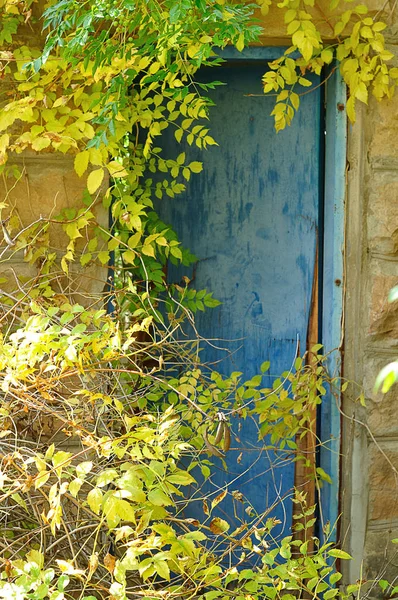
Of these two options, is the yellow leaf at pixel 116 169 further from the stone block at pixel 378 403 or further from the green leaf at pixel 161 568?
the green leaf at pixel 161 568

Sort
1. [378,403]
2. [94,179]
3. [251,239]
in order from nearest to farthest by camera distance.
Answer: [94,179] → [378,403] → [251,239]

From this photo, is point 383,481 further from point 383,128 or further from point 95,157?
point 95,157

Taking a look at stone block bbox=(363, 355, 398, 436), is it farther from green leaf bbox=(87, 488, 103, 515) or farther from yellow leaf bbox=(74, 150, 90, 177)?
green leaf bbox=(87, 488, 103, 515)

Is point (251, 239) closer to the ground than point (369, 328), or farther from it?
farther from it

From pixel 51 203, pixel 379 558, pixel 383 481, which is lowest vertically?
pixel 379 558

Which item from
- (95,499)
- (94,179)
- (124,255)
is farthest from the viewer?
(124,255)

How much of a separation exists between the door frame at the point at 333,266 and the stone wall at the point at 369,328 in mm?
27

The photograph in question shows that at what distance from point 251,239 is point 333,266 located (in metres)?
0.34

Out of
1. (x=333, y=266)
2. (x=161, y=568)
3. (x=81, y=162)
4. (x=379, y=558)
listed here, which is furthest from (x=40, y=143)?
(x=379, y=558)

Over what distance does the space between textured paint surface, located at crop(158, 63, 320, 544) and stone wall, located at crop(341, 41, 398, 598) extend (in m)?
0.19

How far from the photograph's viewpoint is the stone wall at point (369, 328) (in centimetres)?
292

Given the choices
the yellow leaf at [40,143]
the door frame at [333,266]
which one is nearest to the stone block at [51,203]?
the yellow leaf at [40,143]

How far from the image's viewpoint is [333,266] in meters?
2.95

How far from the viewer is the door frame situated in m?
2.93
